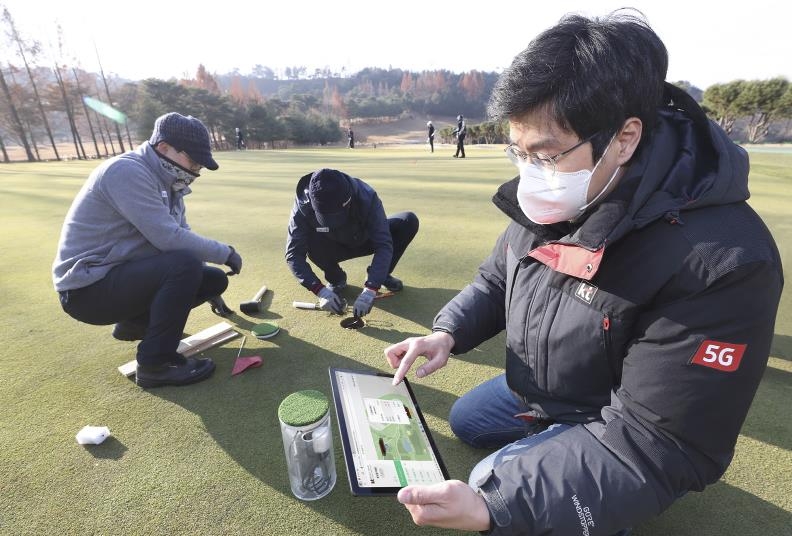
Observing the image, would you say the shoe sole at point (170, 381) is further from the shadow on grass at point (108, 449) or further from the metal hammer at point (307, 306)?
the metal hammer at point (307, 306)

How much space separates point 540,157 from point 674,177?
37 cm

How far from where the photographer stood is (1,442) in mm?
2145

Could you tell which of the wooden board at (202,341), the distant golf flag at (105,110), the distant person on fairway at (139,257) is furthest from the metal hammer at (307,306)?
the distant golf flag at (105,110)

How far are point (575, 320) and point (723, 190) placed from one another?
52 cm

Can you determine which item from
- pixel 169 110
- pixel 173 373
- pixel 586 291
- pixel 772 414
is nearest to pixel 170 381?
pixel 173 373

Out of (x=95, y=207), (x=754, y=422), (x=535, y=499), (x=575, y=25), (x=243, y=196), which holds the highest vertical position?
(x=575, y=25)

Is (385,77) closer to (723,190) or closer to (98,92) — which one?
(98,92)

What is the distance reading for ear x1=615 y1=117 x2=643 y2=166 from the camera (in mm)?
1188

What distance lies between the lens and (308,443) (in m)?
1.72

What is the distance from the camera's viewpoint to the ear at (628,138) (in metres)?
1.19

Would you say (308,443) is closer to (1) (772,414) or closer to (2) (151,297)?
(2) (151,297)

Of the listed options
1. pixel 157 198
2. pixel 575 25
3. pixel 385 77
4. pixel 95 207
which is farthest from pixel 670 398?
pixel 385 77

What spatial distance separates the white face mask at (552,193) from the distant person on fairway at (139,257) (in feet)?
6.66

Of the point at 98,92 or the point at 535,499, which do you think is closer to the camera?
the point at 535,499
